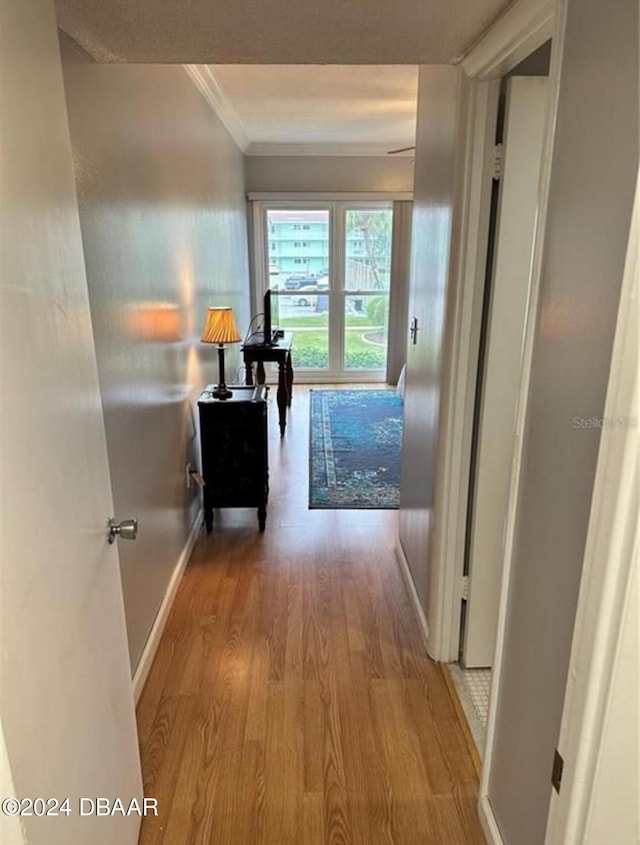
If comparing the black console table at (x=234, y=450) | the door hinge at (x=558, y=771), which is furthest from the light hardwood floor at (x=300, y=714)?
the door hinge at (x=558, y=771)

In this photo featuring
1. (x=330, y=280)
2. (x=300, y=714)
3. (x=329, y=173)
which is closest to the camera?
(x=300, y=714)

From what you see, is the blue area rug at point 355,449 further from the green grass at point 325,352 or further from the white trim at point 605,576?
the white trim at point 605,576

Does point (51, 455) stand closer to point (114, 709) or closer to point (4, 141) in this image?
point (4, 141)

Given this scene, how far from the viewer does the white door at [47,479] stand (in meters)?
0.83

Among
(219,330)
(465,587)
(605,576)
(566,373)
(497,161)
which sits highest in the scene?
(497,161)

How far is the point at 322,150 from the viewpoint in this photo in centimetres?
609

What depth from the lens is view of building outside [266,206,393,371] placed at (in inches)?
252

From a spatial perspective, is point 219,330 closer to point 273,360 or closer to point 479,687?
point 273,360

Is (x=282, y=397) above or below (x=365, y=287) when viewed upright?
below

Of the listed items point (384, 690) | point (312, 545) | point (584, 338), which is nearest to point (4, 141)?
point (584, 338)

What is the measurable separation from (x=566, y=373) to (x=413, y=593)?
5.85 feet

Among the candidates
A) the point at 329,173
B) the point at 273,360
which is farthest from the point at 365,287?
the point at 273,360

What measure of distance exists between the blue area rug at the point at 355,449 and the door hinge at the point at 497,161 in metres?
2.27

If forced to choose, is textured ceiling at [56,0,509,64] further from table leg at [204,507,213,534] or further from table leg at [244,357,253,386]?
table leg at [244,357,253,386]
